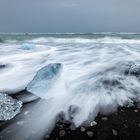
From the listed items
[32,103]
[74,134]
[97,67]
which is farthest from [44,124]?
[97,67]

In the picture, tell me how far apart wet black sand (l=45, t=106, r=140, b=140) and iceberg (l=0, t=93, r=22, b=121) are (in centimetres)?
72

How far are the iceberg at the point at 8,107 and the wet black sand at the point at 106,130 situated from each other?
2.36 feet

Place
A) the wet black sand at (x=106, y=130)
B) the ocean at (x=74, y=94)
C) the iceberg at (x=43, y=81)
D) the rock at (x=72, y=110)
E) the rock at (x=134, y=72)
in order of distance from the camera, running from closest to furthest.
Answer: the wet black sand at (x=106, y=130) → the ocean at (x=74, y=94) → the rock at (x=72, y=110) → the iceberg at (x=43, y=81) → the rock at (x=134, y=72)

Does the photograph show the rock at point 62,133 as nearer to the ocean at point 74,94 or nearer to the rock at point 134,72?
the ocean at point 74,94

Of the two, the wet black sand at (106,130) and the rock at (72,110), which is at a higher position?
the wet black sand at (106,130)

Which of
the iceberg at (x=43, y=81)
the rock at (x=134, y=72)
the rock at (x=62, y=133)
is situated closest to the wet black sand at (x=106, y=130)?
the rock at (x=62, y=133)

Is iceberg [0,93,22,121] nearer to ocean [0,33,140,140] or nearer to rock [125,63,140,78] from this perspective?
ocean [0,33,140,140]

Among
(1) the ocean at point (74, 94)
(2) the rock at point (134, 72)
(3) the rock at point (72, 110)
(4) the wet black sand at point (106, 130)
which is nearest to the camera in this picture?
(4) the wet black sand at point (106, 130)

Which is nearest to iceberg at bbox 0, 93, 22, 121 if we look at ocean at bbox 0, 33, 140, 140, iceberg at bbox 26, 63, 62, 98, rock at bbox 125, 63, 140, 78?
ocean at bbox 0, 33, 140, 140

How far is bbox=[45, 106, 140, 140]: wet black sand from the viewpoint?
104 inches

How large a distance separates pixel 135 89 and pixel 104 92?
0.65m

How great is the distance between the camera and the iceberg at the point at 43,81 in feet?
13.1

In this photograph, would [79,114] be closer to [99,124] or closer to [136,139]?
[99,124]

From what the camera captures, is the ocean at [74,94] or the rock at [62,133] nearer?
the rock at [62,133]
